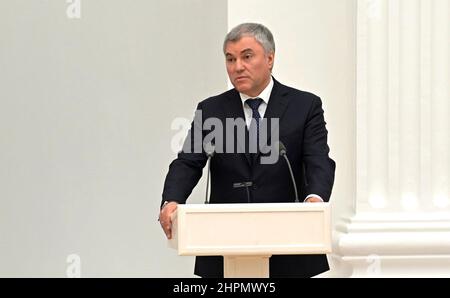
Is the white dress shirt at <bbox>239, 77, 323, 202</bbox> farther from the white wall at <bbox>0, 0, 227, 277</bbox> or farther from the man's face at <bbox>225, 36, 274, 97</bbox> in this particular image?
the white wall at <bbox>0, 0, 227, 277</bbox>

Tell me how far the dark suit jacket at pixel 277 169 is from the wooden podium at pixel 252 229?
53cm

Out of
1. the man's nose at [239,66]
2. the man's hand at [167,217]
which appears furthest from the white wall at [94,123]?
the man's hand at [167,217]

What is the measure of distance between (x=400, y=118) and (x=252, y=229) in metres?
2.19

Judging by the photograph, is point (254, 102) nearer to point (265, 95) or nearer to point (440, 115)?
point (265, 95)

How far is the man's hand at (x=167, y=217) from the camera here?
14.1 ft

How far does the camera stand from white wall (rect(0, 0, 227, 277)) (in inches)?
265

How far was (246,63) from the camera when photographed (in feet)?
15.1

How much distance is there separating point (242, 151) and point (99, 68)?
7.72 ft

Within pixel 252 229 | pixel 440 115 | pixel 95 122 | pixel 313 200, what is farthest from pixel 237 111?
pixel 95 122

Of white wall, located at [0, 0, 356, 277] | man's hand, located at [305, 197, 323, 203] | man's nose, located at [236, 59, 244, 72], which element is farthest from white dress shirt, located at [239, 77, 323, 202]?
white wall, located at [0, 0, 356, 277]

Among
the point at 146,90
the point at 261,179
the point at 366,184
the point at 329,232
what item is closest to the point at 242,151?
the point at 261,179

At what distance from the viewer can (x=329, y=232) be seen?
393cm

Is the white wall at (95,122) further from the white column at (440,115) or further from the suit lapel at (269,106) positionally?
the suit lapel at (269,106)

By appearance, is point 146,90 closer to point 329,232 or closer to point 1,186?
point 1,186
